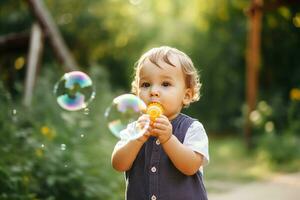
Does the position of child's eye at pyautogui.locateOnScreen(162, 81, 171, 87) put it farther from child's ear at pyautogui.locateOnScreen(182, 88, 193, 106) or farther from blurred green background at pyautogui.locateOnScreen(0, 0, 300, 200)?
blurred green background at pyautogui.locateOnScreen(0, 0, 300, 200)

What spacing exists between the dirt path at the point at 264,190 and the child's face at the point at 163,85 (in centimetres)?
398

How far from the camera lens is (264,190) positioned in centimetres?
696

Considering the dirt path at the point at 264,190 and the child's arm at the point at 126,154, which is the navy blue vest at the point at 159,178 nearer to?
the child's arm at the point at 126,154

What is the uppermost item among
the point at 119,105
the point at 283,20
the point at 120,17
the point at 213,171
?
the point at 120,17

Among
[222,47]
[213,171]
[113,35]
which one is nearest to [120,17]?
[113,35]

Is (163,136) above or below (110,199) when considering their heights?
below

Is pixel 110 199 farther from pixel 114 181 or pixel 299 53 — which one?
pixel 299 53

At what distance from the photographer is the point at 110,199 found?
5.28 meters

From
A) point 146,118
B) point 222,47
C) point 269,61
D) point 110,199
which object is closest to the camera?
point 146,118

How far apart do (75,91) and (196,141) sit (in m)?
1.51

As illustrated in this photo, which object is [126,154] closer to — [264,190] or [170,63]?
[170,63]

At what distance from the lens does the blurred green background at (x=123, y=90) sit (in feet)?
16.1

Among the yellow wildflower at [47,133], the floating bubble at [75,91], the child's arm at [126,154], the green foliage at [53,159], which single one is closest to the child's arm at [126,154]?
the child's arm at [126,154]

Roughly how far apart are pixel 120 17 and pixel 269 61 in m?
3.98
